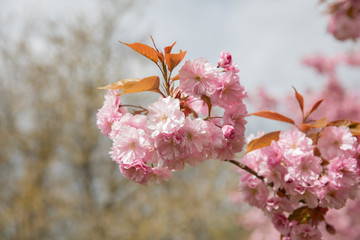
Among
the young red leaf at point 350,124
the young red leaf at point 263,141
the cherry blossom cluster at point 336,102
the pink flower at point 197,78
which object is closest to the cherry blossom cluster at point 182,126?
the pink flower at point 197,78

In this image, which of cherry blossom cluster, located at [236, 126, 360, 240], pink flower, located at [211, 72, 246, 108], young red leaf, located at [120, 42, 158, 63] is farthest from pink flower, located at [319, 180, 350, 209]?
young red leaf, located at [120, 42, 158, 63]

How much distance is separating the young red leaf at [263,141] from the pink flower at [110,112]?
1.26 ft

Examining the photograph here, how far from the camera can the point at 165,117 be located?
36.1 inches

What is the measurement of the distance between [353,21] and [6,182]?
7.74 metres

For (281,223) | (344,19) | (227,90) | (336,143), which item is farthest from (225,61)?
(344,19)

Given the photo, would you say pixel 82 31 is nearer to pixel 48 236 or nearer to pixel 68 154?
pixel 68 154

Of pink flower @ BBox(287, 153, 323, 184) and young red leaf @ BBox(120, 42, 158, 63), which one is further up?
young red leaf @ BBox(120, 42, 158, 63)

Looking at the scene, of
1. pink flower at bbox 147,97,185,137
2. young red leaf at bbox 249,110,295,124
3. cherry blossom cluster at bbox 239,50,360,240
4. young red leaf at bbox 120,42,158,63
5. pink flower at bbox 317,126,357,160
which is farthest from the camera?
cherry blossom cluster at bbox 239,50,360,240

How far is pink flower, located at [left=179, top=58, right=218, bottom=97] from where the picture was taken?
0.97 m

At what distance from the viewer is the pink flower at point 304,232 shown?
123 centimetres

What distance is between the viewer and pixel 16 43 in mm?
8289

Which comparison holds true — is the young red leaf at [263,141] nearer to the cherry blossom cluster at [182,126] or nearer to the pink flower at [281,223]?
the cherry blossom cluster at [182,126]

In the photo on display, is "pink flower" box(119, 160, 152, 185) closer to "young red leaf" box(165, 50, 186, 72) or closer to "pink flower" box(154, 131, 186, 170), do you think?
"pink flower" box(154, 131, 186, 170)

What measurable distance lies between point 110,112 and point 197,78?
0.27 metres
